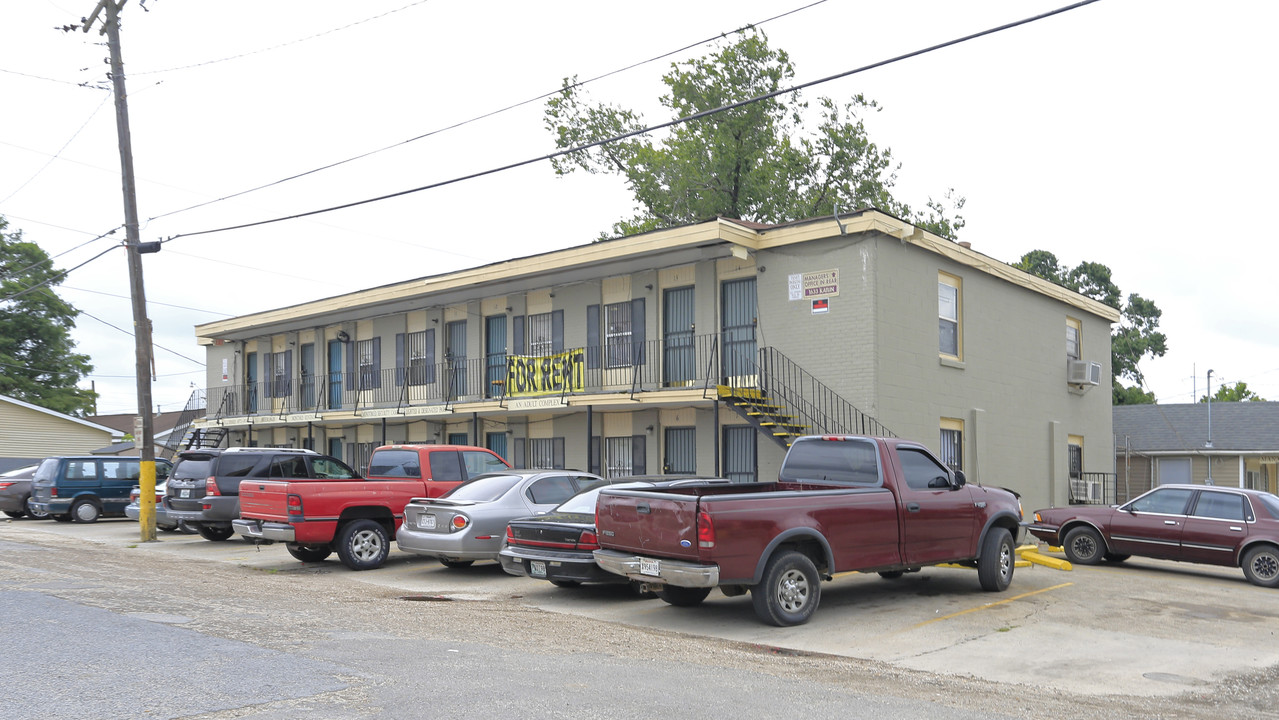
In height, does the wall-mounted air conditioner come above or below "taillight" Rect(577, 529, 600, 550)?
above

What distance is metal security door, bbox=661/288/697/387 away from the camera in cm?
2072

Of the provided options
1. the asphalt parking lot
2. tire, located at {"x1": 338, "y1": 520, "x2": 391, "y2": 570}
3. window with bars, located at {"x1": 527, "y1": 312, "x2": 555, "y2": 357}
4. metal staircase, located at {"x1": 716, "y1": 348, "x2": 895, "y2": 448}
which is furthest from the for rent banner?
tire, located at {"x1": 338, "y1": 520, "x2": 391, "y2": 570}

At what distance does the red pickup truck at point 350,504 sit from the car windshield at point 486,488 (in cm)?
152

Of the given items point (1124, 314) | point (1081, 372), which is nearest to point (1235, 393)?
point (1124, 314)

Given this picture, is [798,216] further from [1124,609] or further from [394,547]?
[1124,609]

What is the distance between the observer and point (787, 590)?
32.8 ft

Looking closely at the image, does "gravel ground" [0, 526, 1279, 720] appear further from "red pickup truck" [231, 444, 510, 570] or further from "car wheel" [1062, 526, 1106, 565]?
"car wheel" [1062, 526, 1106, 565]

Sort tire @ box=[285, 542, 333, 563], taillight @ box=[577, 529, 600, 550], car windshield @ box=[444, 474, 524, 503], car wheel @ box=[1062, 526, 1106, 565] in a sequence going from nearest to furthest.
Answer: taillight @ box=[577, 529, 600, 550] → car windshield @ box=[444, 474, 524, 503] → tire @ box=[285, 542, 333, 563] → car wheel @ box=[1062, 526, 1106, 565]

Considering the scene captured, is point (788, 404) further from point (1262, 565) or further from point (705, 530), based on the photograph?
point (705, 530)

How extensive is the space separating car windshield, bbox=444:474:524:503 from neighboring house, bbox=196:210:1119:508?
5330 millimetres

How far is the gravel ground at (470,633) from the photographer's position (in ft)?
23.4

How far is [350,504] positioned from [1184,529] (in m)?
12.6

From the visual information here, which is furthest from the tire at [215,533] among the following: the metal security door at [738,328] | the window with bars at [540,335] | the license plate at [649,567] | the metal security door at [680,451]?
the license plate at [649,567]

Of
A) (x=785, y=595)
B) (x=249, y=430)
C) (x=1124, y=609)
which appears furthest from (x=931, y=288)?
(x=249, y=430)
